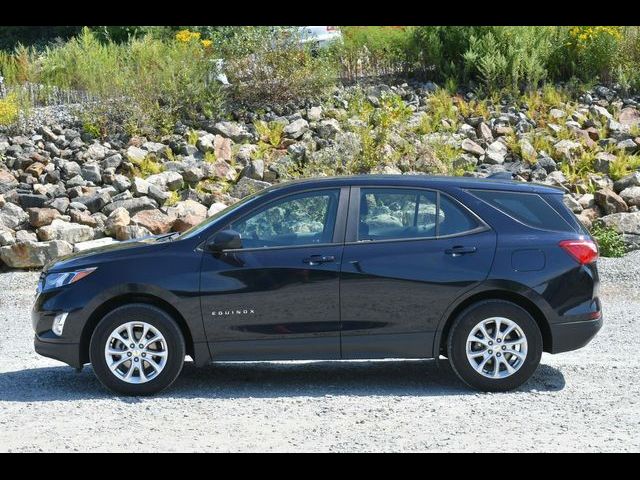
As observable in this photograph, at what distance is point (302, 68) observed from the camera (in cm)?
1805

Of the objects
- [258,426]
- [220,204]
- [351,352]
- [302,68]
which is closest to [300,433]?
[258,426]

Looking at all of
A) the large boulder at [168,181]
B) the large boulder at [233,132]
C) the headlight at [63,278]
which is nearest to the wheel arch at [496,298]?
the headlight at [63,278]

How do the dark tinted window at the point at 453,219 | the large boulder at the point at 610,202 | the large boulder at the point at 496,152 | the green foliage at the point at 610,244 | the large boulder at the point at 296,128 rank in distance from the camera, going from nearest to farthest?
the dark tinted window at the point at 453,219 < the green foliage at the point at 610,244 < the large boulder at the point at 610,202 < the large boulder at the point at 496,152 < the large boulder at the point at 296,128

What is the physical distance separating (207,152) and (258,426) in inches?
379

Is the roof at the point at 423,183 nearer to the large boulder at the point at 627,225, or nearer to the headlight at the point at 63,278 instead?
the headlight at the point at 63,278

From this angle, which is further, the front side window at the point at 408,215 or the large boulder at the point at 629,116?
the large boulder at the point at 629,116

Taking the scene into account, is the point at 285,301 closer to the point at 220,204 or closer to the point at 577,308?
the point at 577,308

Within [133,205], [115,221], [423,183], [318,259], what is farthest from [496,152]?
[318,259]

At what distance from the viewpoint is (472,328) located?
26.0ft

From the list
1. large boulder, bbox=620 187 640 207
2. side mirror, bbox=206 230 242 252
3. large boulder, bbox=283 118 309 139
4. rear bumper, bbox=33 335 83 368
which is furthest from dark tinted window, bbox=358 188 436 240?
large boulder, bbox=283 118 309 139

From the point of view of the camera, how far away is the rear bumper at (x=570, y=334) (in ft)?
26.2

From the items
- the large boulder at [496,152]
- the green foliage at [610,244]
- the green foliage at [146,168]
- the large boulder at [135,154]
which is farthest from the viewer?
the large boulder at [496,152]

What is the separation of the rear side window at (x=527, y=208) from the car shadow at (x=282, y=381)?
1.22 metres

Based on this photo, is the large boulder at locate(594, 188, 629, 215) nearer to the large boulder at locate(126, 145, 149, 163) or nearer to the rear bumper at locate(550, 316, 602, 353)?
the large boulder at locate(126, 145, 149, 163)
